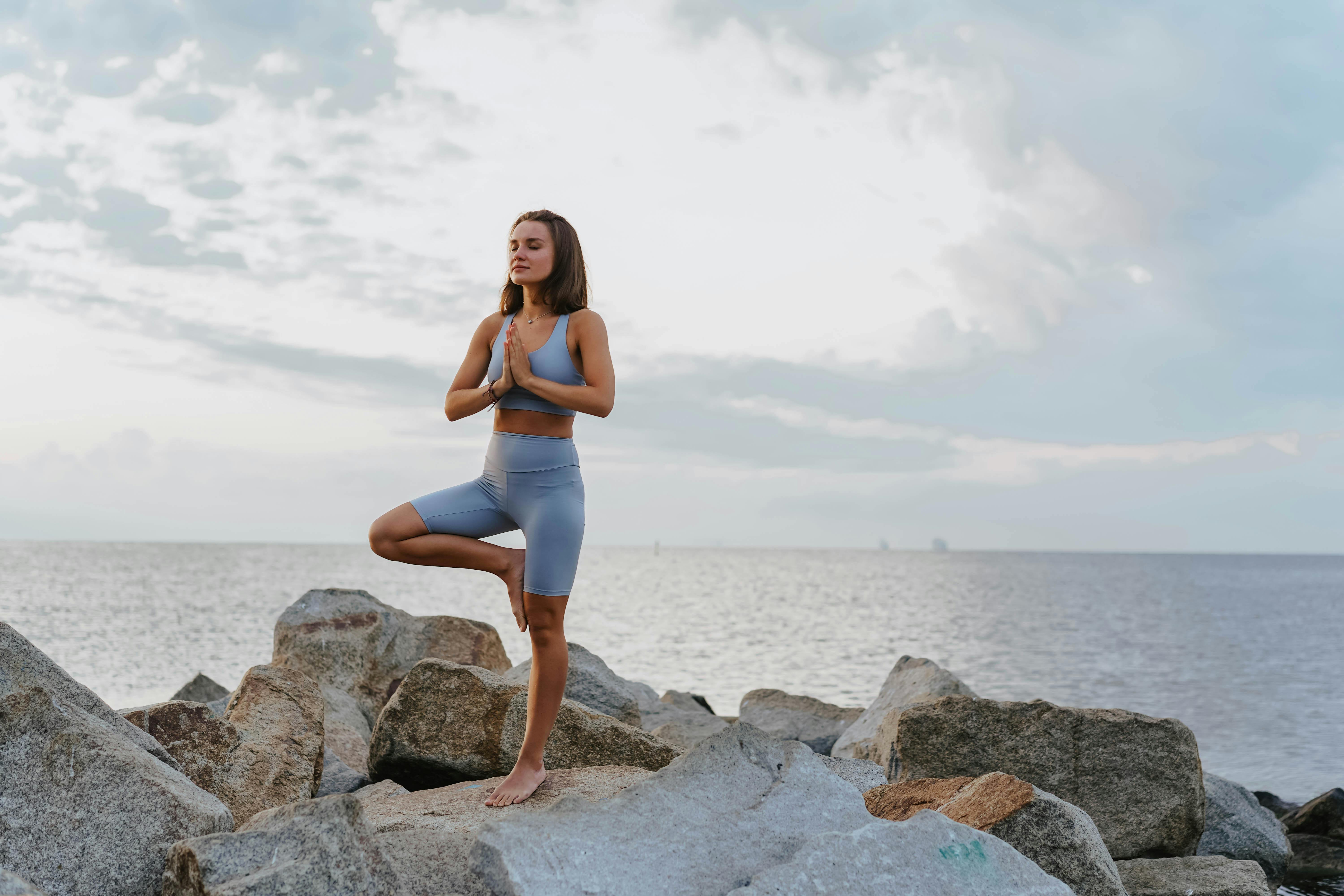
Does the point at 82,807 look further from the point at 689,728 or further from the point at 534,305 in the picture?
the point at 689,728

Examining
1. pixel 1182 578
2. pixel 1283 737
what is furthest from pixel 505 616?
pixel 1182 578

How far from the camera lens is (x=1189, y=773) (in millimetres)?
7375

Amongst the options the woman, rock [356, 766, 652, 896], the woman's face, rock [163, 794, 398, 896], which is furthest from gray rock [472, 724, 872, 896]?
the woman's face

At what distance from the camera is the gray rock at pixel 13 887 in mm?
3154

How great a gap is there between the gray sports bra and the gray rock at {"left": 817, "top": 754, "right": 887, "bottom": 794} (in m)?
2.76

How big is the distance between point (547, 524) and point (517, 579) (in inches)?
12.8

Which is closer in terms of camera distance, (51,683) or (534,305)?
(51,683)

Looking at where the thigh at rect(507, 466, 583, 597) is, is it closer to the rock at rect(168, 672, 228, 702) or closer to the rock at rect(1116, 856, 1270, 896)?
the rock at rect(1116, 856, 1270, 896)

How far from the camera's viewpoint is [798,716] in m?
12.6

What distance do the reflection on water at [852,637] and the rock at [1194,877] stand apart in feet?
28.1

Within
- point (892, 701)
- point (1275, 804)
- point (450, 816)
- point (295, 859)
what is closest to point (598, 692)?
point (892, 701)

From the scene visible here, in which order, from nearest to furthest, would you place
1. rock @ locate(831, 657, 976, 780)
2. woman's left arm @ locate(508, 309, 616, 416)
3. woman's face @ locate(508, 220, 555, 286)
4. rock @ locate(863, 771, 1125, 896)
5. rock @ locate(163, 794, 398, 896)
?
1. rock @ locate(163, 794, 398, 896)
2. woman's left arm @ locate(508, 309, 616, 416)
3. woman's face @ locate(508, 220, 555, 286)
4. rock @ locate(863, 771, 1125, 896)
5. rock @ locate(831, 657, 976, 780)

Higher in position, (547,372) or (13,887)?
(547,372)

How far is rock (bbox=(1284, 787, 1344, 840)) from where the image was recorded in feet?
31.9
